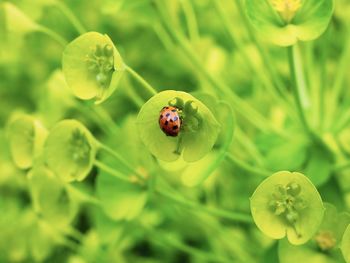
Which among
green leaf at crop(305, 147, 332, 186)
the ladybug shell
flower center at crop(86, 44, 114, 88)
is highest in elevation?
flower center at crop(86, 44, 114, 88)

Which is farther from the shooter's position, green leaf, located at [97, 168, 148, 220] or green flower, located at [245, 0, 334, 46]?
green leaf, located at [97, 168, 148, 220]

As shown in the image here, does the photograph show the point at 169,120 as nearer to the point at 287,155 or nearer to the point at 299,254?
the point at 299,254

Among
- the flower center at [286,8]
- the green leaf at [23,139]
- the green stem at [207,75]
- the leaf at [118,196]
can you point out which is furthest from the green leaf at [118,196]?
the flower center at [286,8]

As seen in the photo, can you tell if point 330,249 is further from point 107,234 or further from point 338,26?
point 338,26

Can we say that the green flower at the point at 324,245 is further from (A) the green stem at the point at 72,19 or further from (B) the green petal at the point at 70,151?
(A) the green stem at the point at 72,19

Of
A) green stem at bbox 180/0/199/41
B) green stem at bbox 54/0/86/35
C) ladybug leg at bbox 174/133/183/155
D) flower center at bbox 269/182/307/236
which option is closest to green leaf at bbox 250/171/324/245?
flower center at bbox 269/182/307/236

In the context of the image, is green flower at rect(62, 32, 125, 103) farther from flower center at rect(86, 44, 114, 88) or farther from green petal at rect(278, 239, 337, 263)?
green petal at rect(278, 239, 337, 263)

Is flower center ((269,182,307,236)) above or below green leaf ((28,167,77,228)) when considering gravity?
below
